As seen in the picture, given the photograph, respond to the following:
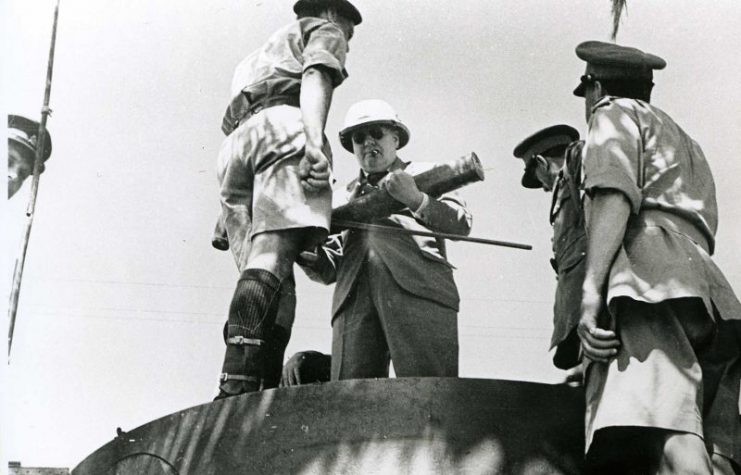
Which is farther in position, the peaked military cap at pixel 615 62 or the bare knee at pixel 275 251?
the bare knee at pixel 275 251

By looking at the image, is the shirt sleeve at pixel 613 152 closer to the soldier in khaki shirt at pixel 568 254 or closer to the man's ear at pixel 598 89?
the man's ear at pixel 598 89

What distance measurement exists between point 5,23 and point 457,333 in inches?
130

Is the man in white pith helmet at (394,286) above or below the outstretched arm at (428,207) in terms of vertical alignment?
below

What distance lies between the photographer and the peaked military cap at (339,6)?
6.20m

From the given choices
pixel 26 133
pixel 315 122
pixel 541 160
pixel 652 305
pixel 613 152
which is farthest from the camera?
pixel 26 133

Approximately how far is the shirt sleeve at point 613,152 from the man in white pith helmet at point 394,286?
176cm

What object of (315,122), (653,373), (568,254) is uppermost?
(315,122)

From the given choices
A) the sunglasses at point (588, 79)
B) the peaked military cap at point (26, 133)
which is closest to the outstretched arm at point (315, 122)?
the sunglasses at point (588, 79)

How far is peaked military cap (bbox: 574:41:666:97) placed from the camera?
198 inches

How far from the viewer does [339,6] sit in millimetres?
6207

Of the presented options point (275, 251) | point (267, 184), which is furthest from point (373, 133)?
point (275, 251)

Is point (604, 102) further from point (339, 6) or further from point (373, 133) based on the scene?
point (373, 133)

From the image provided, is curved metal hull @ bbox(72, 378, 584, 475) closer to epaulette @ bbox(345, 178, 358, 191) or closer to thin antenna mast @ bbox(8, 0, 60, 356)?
epaulette @ bbox(345, 178, 358, 191)

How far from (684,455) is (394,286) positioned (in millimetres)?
2455
